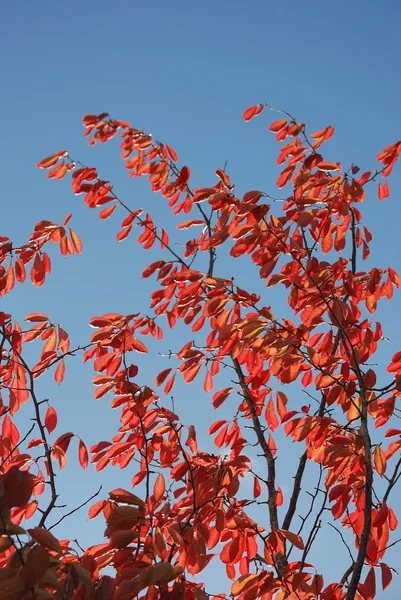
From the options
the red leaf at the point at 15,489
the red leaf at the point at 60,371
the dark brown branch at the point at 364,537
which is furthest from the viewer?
the red leaf at the point at 60,371

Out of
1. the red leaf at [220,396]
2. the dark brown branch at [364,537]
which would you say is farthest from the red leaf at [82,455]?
the dark brown branch at [364,537]

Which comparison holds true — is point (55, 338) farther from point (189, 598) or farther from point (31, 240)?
point (189, 598)

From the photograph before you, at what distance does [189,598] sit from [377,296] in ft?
5.65

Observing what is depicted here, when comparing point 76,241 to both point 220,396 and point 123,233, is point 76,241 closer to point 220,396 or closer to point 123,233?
point 123,233

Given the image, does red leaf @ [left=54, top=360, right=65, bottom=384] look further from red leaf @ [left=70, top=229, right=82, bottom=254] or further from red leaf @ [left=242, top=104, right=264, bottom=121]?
red leaf @ [left=242, top=104, right=264, bottom=121]

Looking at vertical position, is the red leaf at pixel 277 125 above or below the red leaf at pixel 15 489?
above

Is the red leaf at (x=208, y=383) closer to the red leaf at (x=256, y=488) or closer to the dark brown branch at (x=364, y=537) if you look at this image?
the red leaf at (x=256, y=488)

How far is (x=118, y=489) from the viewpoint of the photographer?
2053 mm

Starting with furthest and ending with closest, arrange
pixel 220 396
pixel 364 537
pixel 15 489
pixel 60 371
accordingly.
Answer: pixel 220 396, pixel 60 371, pixel 364 537, pixel 15 489

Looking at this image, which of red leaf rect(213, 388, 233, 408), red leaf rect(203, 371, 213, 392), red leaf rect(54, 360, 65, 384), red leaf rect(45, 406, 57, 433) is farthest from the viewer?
red leaf rect(203, 371, 213, 392)

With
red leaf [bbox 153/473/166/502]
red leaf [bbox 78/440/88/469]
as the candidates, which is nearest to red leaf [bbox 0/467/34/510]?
red leaf [bbox 153/473/166/502]

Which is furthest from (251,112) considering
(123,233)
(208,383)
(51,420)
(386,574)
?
(386,574)

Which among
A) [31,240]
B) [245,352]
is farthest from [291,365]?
[31,240]

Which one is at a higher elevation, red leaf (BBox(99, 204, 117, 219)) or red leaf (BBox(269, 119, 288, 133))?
red leaf (BBox(269, 119, 288, 133))
